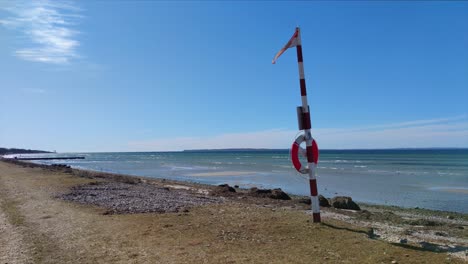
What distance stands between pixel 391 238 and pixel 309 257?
8.36 ft

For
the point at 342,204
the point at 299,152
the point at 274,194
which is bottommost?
the point at 342,204

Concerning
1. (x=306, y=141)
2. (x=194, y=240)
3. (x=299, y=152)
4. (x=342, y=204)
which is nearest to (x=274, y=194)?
(x=342, y=204)

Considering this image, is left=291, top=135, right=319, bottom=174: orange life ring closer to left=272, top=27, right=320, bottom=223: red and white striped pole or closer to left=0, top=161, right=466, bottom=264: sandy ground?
left=272, top=27, right=320, bottom=223: red and white striped pole

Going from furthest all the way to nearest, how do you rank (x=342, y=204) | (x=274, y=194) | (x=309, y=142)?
(x=274, y=194) → (x=342, y=204) → (x=309, y=142)

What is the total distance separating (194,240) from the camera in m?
7.37

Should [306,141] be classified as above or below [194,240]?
above

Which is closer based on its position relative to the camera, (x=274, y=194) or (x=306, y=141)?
(x=306, y=141)

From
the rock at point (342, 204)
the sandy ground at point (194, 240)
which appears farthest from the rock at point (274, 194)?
the sandy ground at point (194, 240)

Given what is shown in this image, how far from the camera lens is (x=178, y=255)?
6336mm

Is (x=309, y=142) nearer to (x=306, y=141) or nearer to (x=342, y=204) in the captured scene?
(x=306, y=141)

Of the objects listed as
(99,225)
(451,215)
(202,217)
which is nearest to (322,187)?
(451,215)

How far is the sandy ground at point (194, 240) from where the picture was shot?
6152 mm

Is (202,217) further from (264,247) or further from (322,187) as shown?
(322,187)

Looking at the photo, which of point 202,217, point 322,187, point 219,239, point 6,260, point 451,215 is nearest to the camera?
point 6,260
